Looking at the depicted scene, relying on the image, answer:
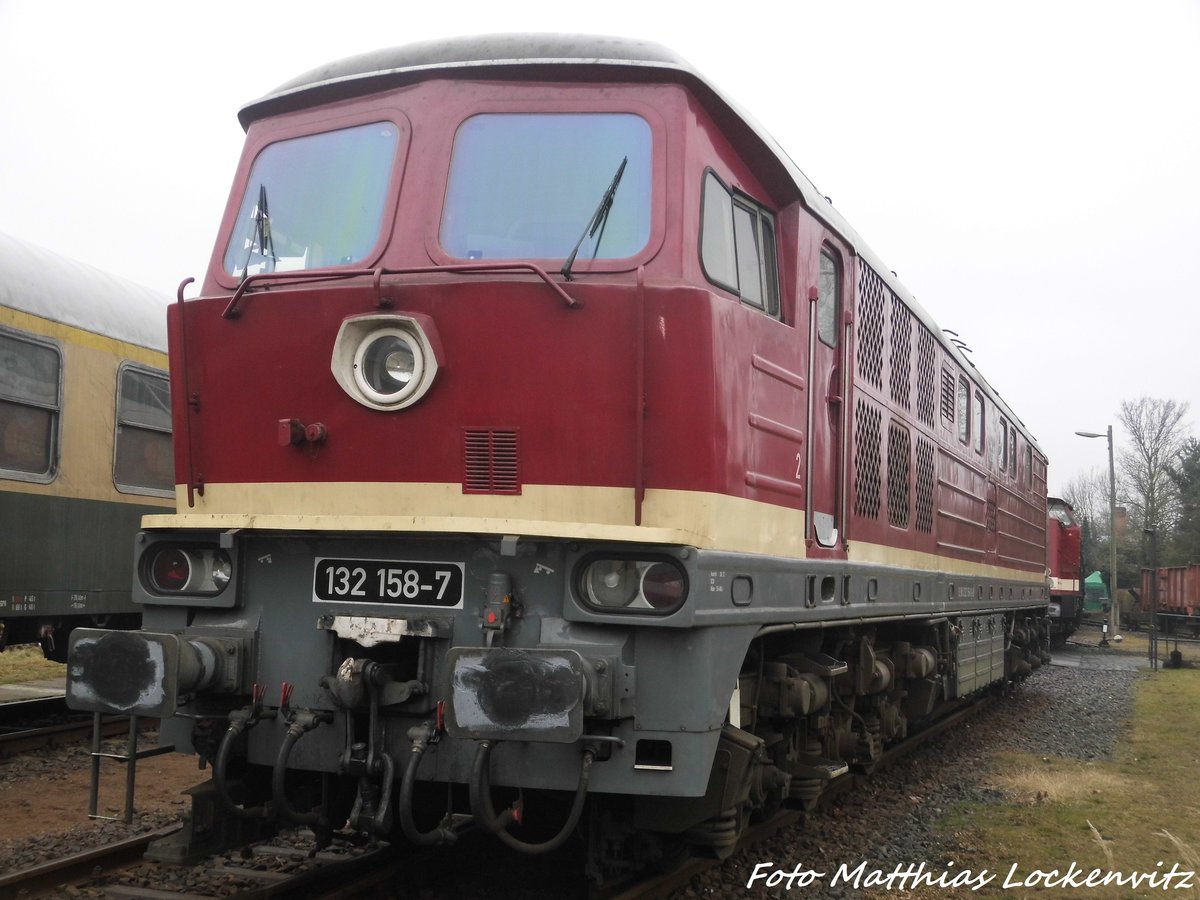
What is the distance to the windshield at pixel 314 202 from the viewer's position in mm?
4707

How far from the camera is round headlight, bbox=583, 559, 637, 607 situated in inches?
162

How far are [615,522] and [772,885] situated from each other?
7.20 ft

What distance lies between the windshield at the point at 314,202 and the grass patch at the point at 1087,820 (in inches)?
172

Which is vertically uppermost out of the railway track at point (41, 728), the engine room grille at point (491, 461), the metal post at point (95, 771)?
the engine room grille at point (491, 461)

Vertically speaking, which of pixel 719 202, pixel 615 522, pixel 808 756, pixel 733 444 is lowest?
pixel 808 756

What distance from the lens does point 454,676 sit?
3877 millimetres

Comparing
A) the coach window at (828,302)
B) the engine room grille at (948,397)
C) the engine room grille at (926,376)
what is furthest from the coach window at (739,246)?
the engine room grille at (948,397)

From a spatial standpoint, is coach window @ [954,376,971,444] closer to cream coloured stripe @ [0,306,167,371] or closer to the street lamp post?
cream coloured stripe @ [0,306,167,371]

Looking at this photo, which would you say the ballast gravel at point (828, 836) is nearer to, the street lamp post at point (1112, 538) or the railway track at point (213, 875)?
the railway track at point (213, 875)

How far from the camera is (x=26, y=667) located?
14477 mm

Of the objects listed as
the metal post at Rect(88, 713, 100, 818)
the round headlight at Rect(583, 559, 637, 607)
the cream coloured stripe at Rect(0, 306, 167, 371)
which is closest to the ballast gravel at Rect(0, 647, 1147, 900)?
the metal post at Rect(88, 713, 100, 818)

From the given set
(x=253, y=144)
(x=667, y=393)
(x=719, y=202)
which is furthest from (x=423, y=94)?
(x=667, y=393)

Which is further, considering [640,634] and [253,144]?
[253,144]

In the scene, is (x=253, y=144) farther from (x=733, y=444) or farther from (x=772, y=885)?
(x=772, y=885)
